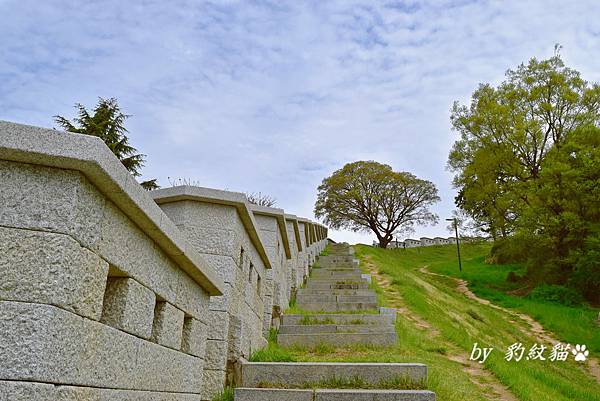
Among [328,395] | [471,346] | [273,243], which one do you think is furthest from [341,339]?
[328,395]

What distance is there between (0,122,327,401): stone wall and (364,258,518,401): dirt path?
4087mm

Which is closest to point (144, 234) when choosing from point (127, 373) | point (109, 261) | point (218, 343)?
point (109, 261)

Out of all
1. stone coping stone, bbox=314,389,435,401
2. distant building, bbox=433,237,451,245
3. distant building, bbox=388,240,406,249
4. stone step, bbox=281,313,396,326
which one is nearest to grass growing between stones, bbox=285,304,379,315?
stone step, bbox=281,313,396,326

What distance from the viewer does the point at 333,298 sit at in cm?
1012

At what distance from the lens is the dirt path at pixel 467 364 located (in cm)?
594

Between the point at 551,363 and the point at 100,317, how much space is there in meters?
11.3

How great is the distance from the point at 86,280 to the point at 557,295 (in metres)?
18.8

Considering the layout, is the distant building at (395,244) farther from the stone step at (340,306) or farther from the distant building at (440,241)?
the stone step at (340,306)

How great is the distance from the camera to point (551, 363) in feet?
35.7

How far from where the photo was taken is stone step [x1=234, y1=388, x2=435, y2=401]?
4418 mm

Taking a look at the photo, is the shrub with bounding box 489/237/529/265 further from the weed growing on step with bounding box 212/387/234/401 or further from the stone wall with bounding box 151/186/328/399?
the weed growing on step with bounding box 212/387/234/401

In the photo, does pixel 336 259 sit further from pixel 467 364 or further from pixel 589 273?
pixel 467 364

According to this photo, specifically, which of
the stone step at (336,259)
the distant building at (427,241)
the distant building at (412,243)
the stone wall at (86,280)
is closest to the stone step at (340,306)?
the stone wall at (86,280)

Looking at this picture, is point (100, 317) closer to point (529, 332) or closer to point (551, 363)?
point (551, 363)
